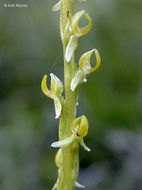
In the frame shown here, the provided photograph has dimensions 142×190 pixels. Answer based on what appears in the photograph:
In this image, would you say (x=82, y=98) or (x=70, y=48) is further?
(x=82, y=98)

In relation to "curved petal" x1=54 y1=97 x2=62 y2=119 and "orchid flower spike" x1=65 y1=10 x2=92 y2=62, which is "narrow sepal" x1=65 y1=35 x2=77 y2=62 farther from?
"curved petal" x1=54 y1=97 x2=62 y2=119

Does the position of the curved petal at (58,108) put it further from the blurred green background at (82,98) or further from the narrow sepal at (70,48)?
the blurred green background at (82,98)

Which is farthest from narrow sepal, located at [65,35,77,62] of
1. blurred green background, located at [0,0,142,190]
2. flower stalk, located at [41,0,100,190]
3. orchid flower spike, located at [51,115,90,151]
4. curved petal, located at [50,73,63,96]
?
blurred green background, located at [0,0,142,190]

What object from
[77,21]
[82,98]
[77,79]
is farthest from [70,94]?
[82,98]

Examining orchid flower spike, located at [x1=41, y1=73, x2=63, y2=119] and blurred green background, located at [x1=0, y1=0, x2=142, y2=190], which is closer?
orchid flower spike, located at [x1=41, y1=73, x2=63, y2=119]

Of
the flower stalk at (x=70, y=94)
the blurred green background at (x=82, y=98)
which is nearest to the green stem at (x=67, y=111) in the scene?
the flower stalk at (x=70, y=94)

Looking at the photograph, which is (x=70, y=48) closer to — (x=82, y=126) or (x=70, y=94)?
(x=70, y=94)

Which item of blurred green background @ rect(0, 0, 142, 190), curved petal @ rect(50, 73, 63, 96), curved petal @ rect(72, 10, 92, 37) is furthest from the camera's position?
blurred green background @ rect(0, 0, 142, 190)
